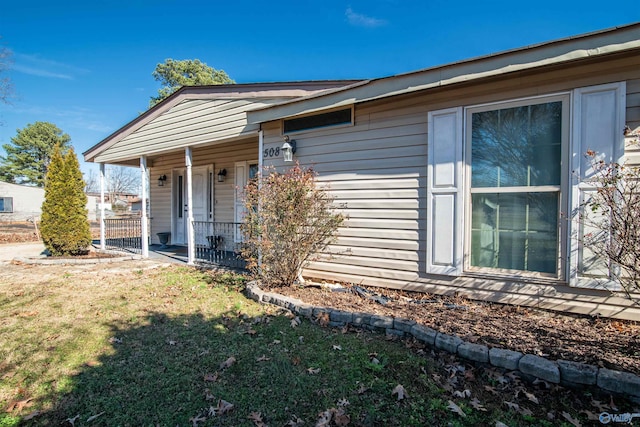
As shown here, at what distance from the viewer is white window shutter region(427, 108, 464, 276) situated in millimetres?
3930

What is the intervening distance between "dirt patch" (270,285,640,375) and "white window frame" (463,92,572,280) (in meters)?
0.41

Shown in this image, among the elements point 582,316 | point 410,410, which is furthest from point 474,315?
point 410,410

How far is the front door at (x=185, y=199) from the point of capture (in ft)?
29.5

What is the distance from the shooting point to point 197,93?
7020 millimetres

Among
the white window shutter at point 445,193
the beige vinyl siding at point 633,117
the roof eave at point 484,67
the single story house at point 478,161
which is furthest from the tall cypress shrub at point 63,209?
the beige vinyl siding at point 633,117

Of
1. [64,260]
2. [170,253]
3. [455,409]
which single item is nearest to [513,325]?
[455,409]

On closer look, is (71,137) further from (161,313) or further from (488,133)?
(488,133)

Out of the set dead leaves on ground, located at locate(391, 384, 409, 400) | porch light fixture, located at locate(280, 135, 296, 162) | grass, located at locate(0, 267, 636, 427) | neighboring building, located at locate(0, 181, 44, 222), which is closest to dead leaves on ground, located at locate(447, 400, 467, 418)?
grass, located at locate(0, 267, 636, 427)

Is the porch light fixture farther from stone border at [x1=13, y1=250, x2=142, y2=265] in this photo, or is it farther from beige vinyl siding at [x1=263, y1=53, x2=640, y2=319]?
stone border at [x1=13, y1=250, x2=142, y2=265]

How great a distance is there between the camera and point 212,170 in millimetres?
8789

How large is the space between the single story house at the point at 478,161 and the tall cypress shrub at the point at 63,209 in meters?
5.77

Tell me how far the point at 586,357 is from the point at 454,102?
9.66 feet

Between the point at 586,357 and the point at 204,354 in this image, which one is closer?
the point at 586,357

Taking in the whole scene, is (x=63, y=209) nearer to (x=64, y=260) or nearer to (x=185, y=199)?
(x=64, y=260)
